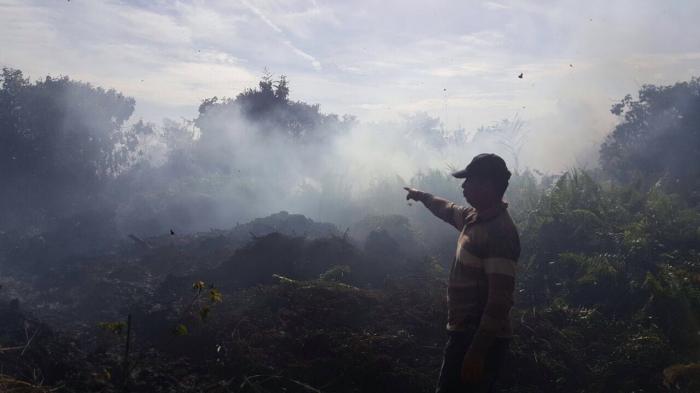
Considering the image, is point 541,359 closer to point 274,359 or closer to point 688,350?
point 688,350

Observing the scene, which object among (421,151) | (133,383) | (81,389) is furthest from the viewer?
(421,151)

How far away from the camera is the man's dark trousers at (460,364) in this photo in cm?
298

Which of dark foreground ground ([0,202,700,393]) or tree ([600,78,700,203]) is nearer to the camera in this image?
dark foreground ground ([0,202,700,393])

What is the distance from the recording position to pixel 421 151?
30.0 metres

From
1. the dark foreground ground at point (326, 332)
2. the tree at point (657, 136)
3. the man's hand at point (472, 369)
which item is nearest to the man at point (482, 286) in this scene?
the man's hand at point (472, 369)

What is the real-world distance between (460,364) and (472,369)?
0.32 metres

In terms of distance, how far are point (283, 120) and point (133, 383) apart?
21030 millimetres

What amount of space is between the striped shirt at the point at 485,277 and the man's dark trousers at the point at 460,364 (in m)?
0.08

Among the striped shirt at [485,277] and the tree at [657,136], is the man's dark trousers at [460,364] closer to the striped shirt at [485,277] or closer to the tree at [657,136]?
the striped shirt at [485,277]

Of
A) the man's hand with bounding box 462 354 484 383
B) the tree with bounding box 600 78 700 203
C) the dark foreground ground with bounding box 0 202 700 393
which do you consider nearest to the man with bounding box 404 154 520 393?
the man's hand with bounding box 462 354 484 383

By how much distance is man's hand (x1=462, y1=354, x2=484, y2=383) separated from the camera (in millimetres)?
2801

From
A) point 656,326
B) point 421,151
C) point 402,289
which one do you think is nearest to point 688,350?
point 656,326

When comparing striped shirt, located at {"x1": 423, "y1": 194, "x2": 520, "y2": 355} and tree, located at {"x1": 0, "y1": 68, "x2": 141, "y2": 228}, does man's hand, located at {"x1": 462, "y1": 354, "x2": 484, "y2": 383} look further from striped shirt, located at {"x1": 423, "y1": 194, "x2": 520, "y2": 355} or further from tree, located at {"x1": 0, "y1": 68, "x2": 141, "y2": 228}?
tree, located at {"x1": 0, "y1": 68, "x2": 141, "y2": 228}

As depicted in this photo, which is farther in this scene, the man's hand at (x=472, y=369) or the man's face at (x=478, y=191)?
the man's face at (x=478, y=191)
